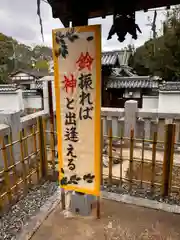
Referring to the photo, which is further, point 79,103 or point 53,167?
point 53,167

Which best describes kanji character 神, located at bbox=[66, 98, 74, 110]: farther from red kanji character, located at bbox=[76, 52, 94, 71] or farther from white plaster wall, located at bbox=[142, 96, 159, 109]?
white plaster wall, located at bbox=[142, 96, 159, 109]

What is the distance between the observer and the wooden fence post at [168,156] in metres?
2.80

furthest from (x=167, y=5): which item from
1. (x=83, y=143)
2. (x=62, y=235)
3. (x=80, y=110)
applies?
(x=62, y=235)

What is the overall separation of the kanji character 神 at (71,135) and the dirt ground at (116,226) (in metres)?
1.17

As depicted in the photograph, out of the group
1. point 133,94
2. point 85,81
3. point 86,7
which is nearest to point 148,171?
point 85,81

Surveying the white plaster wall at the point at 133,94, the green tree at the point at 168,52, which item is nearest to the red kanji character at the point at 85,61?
the green tree at the point at 168,52

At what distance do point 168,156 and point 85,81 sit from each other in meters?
1.70

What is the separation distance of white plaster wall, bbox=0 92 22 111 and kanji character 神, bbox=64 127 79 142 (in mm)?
9277

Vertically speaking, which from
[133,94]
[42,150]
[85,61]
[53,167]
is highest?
[85,61]

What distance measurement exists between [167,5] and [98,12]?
0.75m

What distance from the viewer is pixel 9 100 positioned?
11.2 metres

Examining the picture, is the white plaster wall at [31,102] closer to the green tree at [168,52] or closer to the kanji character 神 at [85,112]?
the green tree at [168,52]

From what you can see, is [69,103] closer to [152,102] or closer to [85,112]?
[85,112]

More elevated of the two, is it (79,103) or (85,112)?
(79,103)
